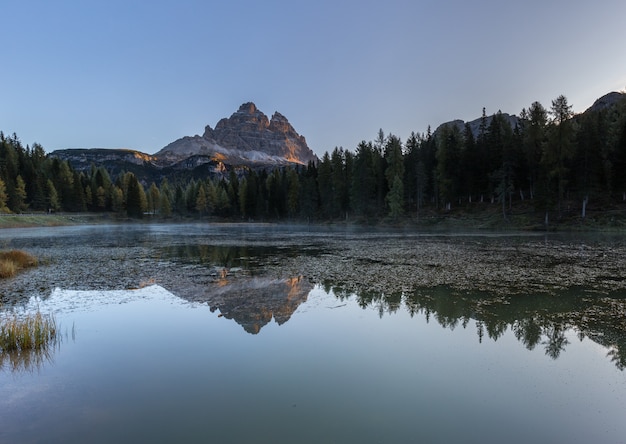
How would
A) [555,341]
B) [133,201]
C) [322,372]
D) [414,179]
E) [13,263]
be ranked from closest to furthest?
[322,372] → [555,341] → [13,263] → [414,179] → [133,201]

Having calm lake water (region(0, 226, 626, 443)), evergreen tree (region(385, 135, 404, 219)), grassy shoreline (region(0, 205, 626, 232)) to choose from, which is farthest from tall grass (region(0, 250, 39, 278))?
evergreen tree (region(385, 135, 404, 219))

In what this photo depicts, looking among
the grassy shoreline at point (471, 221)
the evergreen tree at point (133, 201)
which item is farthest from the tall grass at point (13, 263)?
the evergreen tree at point (133, 201)

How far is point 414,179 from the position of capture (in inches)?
3036

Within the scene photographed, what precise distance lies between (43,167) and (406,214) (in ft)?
359

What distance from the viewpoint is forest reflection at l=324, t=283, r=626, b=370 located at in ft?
30.0

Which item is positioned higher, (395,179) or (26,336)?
(395,179)

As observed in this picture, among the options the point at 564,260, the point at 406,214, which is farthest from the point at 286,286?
the point at 406,214

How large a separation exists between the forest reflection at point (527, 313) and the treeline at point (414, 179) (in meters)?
47.2

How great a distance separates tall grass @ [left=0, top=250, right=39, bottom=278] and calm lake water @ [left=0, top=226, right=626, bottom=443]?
6.88 metres

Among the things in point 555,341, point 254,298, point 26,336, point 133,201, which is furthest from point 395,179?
point 133,201

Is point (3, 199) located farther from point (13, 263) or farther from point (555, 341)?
point (555, 341)

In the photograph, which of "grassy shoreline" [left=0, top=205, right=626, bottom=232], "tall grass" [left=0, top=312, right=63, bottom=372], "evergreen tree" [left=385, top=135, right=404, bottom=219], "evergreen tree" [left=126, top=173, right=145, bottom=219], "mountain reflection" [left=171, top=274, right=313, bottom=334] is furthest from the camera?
"evergreen tree" [left=126, top=173, right=145, bottom=219]

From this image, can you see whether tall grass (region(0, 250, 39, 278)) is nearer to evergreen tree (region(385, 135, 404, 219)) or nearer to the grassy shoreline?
the grassy shoreline

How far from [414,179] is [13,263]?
6999 cm
